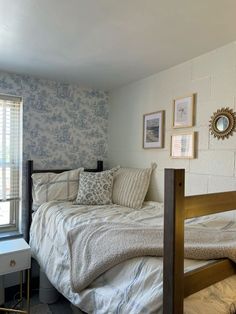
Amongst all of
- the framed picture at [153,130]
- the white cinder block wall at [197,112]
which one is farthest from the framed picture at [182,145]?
the framed picture at [153,130]

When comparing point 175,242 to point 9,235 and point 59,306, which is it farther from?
point 9,235

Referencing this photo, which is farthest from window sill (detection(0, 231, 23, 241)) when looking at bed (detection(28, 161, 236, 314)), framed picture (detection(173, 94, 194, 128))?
framed picture (detection(173, 94, 194, 128))

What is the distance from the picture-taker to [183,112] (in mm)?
2121

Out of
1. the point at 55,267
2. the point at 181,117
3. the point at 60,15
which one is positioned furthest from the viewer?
the point at 181,117

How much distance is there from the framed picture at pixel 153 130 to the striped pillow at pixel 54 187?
2.75ft

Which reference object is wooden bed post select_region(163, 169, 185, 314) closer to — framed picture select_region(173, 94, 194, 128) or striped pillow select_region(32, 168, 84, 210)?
framed picture select_region(173, 94, 194, 128)

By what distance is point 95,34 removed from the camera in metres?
1.68

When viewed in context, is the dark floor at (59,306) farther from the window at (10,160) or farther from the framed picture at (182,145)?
the framed picture at (182,145)

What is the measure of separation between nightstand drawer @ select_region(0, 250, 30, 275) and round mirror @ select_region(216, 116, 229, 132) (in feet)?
5.88

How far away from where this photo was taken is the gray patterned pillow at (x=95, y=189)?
93.3 inches

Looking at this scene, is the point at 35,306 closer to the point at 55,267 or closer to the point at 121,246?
the point at 55,267

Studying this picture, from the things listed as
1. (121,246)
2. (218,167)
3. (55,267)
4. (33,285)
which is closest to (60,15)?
(121,246)

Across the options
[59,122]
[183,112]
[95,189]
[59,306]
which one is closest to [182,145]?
[183,112]

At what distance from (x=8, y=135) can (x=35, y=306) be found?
1.63 meters
